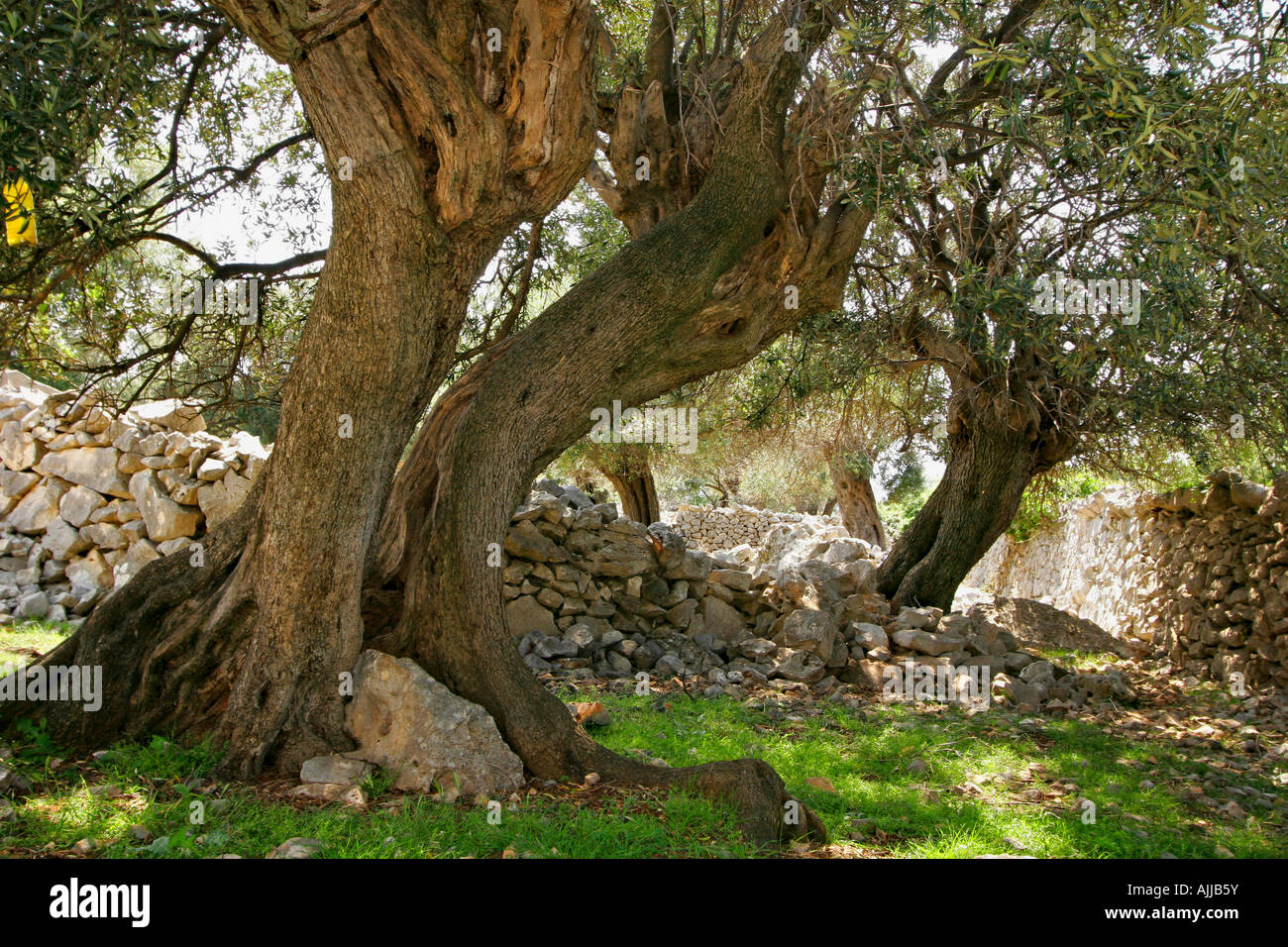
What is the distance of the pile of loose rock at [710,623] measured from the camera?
302 inches

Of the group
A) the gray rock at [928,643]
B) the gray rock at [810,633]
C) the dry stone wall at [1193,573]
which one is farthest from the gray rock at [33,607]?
the dry stone wall at [1193,573]

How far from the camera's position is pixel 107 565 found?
8.94 meters

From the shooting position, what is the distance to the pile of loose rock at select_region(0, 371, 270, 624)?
880 centimetres

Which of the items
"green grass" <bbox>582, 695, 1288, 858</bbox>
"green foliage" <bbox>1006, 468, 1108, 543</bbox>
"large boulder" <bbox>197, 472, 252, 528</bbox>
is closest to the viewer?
"green grass" <bbox>582, 695, 1288, 858</bbox>

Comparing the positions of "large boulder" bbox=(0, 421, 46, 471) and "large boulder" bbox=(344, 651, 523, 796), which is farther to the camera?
"large boulder" bbox=(0, 421, 46, 471)

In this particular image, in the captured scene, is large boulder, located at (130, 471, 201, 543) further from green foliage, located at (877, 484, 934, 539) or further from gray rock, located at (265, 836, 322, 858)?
green foliage, located at (877, 484, 934, 539)

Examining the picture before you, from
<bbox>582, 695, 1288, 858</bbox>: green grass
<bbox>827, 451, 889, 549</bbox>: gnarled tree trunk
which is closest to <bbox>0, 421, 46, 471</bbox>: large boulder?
<bbox>582, 695, 1288, 858</bbox>: green grass

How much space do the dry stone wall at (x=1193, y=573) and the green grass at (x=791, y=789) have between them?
10.2 feet

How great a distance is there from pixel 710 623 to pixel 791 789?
4273 mm

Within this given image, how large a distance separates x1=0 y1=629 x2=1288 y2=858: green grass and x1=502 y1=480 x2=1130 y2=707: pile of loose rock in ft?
3.12

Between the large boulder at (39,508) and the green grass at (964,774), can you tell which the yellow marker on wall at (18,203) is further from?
the large boulder at (39,508)

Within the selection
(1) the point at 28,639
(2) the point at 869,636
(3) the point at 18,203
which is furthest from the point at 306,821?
(2) the point at 869,636
